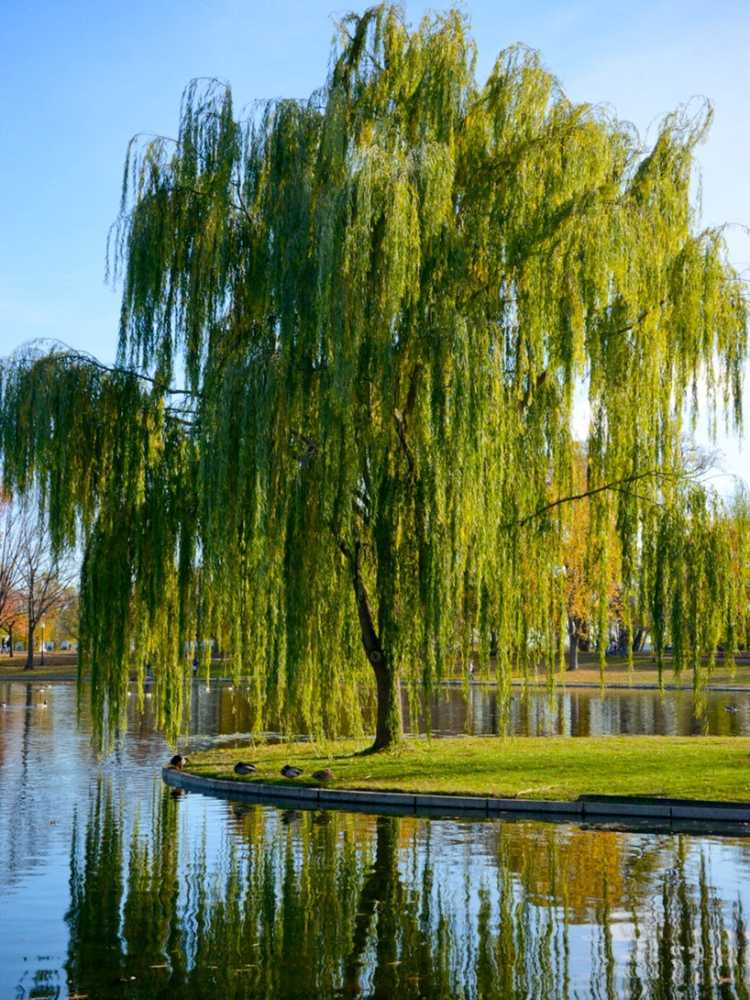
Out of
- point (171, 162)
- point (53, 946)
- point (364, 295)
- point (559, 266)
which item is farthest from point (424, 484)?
point (53, 946)

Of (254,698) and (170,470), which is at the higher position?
(170,470)

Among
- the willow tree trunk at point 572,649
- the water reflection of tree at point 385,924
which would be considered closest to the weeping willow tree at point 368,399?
the water reflection of tree at point 385,924

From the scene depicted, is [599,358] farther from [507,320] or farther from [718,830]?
[718,830]

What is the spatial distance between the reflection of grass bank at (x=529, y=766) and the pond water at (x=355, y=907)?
1.95 metres

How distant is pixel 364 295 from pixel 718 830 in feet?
26.3

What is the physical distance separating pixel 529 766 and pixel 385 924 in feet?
33.0

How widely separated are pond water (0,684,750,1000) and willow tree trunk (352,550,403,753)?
12.5 ft

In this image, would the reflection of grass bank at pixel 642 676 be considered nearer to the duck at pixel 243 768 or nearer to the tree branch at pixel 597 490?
the duck at pixel 243 768

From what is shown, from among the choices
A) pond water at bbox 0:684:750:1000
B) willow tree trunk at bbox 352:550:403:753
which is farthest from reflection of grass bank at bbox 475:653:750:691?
pond water at bbox 0:684:750:1000

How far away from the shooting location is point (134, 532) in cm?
1838

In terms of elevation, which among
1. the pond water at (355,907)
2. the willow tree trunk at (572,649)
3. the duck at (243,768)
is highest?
the willow tree trunk at (572,649)

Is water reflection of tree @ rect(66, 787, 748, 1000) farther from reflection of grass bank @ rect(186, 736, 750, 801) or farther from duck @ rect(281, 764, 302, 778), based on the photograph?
duck @ rect(281, 764, 302, 778)

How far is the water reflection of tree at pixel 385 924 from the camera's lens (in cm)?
849

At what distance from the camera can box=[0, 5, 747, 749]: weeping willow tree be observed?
1673cm
